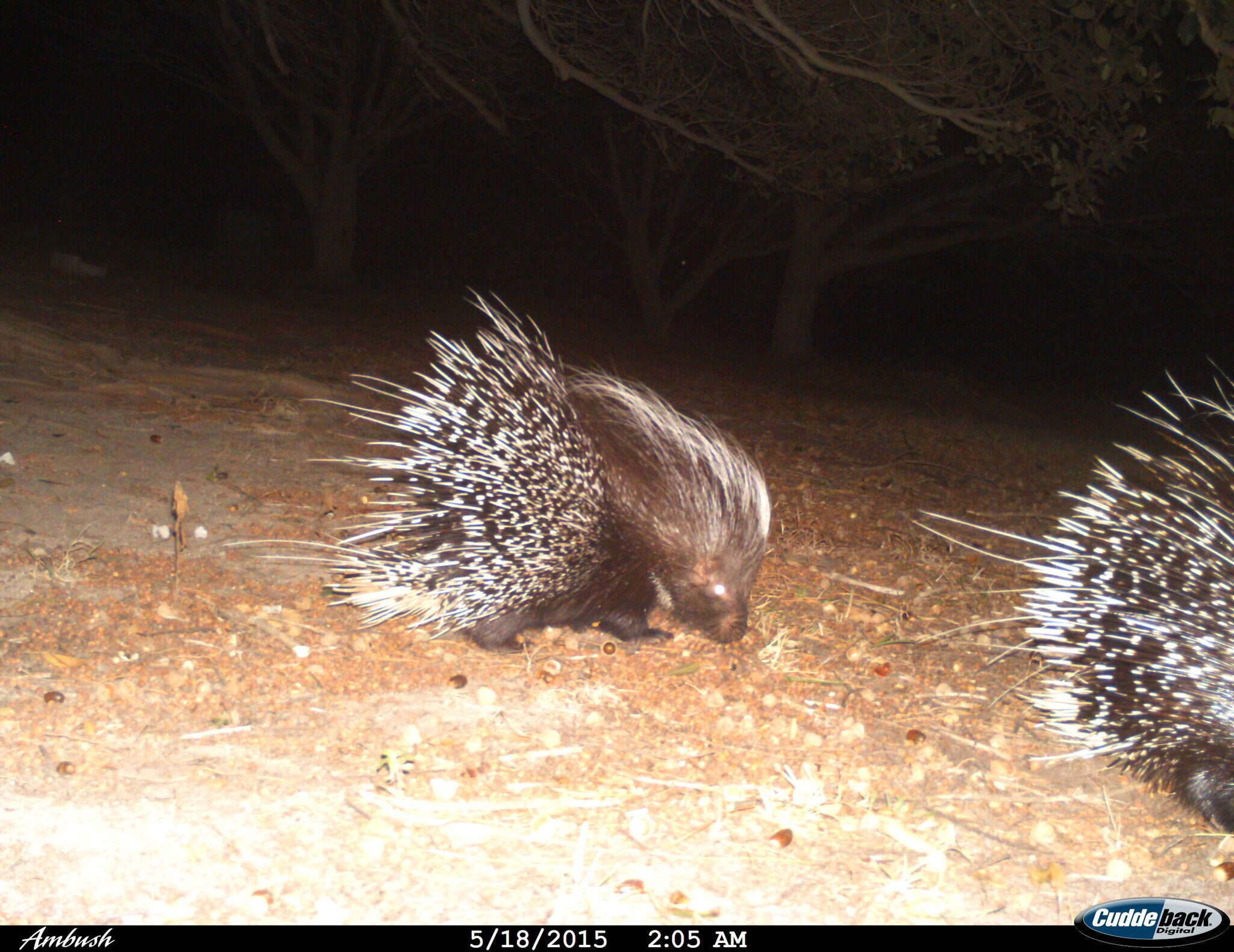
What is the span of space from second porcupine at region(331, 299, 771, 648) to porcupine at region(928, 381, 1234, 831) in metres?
1.42

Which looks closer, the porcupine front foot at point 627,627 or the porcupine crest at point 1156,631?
the porcupine crest at point 1156,631

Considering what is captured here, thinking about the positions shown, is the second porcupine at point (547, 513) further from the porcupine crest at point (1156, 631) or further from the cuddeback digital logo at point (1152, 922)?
the cuddeback digital logo at point (1152, 922)

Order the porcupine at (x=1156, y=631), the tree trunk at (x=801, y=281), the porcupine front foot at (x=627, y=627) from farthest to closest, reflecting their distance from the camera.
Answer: the tree trunk at (x=801, y=281) < the porcupine front foot at (x=627, y=627) < the porcupine at (x=1156, y=631)

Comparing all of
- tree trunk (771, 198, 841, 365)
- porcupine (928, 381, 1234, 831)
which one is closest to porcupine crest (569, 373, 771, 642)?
porcupine (928, 381, 1234, 831)

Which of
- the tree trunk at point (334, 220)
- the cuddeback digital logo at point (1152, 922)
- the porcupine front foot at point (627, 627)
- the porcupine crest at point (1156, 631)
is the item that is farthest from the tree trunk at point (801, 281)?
the cuddeback digital logo at point (1152, 922)

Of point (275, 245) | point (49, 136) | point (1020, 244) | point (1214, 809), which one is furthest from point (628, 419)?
point (49, 136)

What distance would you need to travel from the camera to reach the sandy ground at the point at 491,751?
266cm

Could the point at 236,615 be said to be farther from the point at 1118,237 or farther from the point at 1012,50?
the point at 1118,237

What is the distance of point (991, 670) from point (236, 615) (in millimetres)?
3285

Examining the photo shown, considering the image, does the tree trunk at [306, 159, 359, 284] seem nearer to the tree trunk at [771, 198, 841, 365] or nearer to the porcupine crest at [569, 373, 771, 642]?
the tree trunk at [771, 198, 841, 365]

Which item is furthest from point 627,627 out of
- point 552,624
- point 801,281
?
point 801,281

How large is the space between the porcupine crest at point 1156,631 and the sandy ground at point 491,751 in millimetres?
162

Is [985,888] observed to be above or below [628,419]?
below

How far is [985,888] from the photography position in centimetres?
286
